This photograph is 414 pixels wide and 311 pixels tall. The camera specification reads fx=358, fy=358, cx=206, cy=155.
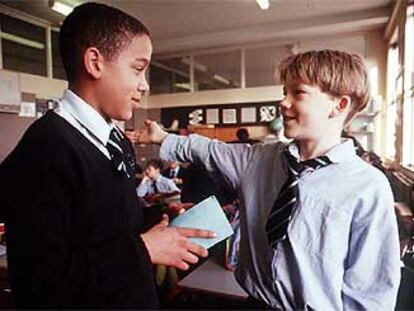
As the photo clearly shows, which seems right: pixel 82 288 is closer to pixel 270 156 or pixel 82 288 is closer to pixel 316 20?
pixel 270 156

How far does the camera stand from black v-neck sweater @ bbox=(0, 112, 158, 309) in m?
0.69

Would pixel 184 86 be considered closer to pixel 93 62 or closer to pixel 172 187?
pixel 172 187

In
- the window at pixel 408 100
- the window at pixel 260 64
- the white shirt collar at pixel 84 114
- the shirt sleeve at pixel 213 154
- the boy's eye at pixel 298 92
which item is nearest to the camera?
the white shirt collar at pixel 84 114

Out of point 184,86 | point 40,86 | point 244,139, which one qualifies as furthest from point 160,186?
point 184,86

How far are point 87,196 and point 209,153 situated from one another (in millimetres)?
548

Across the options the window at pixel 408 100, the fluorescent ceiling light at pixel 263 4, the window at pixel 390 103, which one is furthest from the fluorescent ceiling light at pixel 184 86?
the window at pixel 408 100

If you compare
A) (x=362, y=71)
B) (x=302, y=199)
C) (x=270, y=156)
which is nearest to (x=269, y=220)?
(x=302, y=199)

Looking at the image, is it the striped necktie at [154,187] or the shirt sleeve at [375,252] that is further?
the striped necktie at [154,187]

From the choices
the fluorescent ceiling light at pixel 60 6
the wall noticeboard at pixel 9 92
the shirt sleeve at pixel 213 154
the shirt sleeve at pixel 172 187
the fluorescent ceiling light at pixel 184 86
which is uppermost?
the fluorescent ceiling light at pixel 60 6

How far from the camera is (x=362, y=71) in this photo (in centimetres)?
108

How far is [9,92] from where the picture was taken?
4.88 metres

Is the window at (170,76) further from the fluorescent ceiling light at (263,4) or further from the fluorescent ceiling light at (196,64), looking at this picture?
the fluorescent ceiling light at (263,4)

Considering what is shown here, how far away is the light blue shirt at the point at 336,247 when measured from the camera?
96 cm

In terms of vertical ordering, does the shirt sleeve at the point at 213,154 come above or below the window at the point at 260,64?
below
